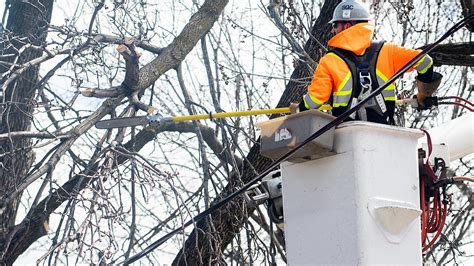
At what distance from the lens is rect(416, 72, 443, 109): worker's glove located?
7.12 m

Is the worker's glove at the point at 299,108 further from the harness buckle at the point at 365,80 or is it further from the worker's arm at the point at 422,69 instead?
the worker's arm at the point at 422,69

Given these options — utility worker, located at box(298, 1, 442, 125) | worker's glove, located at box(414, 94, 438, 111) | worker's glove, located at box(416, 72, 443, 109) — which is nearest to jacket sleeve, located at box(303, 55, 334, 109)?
utility worker, located at box(298, 1, 442, 125)

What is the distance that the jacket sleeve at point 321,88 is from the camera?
6652 millimetres

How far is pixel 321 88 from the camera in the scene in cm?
665

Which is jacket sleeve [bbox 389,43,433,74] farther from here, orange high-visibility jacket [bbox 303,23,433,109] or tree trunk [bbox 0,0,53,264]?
tree trunk [bbox 0,0,53,264]

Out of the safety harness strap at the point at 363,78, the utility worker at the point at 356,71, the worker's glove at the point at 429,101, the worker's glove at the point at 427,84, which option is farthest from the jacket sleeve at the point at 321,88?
the worker's glove at the point at 429,101

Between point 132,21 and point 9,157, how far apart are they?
6.36 ft

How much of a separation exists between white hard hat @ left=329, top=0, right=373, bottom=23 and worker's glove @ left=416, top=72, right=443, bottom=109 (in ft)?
1.86

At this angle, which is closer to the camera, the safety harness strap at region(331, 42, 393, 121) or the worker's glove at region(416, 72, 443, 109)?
the safety harness strap at region(331, 42, 393, 121)

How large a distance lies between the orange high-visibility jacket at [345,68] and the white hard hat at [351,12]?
0.33 feet

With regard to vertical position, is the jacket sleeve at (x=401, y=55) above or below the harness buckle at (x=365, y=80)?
above

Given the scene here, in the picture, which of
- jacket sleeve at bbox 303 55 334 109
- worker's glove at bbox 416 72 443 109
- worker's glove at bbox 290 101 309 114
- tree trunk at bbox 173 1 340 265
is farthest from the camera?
tree trunk at bbox 173 1 340 265

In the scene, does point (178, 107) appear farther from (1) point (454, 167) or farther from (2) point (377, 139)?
(2) point (377, 139)

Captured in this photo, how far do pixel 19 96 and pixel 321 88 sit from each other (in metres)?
4.94
